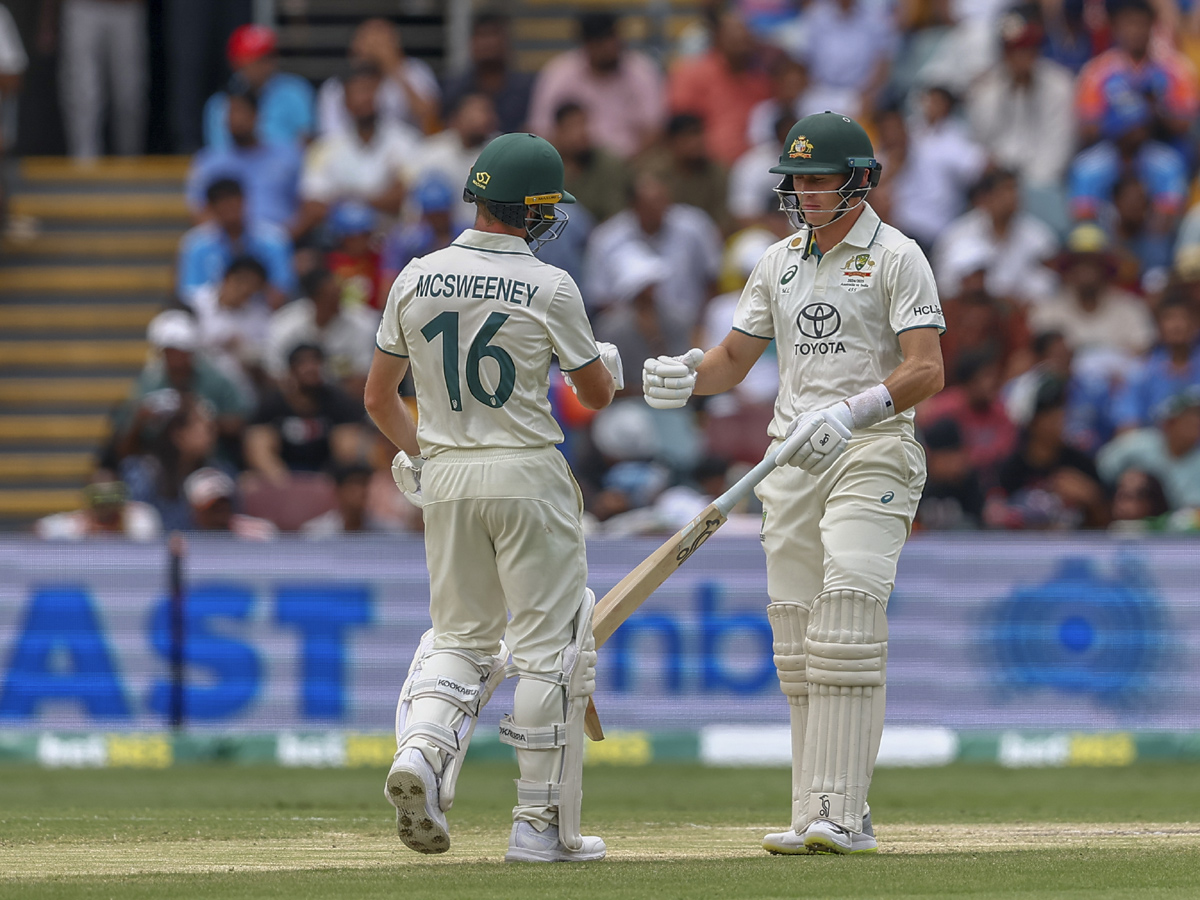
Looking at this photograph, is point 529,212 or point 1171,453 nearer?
point 529,212

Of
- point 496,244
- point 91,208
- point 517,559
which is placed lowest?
point 517,559

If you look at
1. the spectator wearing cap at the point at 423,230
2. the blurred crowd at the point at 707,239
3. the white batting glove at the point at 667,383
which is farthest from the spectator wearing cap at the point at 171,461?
the white batting glove at the point at 667,383

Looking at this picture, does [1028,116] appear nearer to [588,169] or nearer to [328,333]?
[588,169]

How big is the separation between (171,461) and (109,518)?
796mm

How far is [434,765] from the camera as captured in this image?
6406 mm

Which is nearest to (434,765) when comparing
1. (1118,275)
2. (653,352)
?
(653,352)

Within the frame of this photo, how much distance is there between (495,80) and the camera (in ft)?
51.4

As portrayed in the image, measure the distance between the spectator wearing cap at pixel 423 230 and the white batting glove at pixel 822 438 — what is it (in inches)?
299

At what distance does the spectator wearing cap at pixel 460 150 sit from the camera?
14909 millimetres

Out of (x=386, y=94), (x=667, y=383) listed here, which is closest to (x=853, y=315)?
(x=667, y=383)

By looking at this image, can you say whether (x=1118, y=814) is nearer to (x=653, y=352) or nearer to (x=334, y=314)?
(x=653, y=352)

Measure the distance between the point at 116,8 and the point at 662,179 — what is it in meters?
4.87

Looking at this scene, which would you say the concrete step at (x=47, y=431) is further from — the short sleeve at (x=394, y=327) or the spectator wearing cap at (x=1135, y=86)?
the short sleeve at (x=394, y=327)

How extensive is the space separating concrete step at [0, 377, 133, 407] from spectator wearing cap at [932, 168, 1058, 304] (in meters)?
→ 6.59
